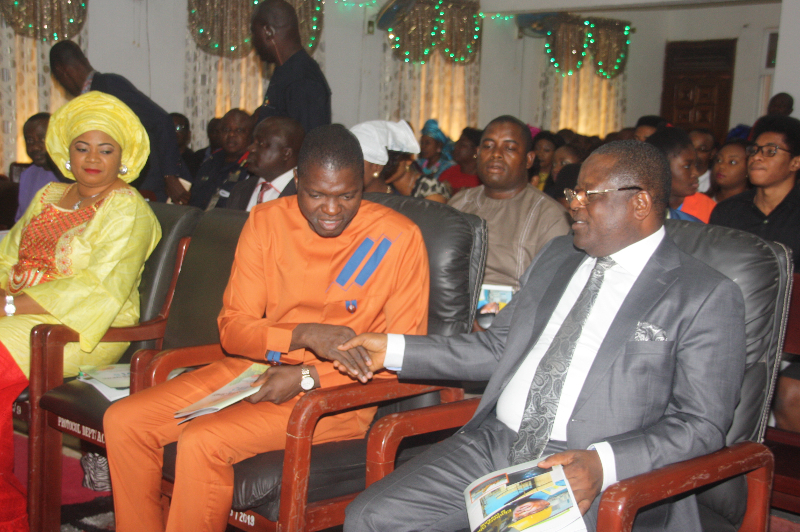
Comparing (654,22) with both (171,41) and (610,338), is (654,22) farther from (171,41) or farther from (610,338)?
(610,338)

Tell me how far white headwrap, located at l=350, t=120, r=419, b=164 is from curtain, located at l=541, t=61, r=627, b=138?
8310 mm

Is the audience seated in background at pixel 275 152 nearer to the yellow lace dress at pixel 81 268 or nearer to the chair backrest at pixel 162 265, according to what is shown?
the chair backrest at pixel 162 265

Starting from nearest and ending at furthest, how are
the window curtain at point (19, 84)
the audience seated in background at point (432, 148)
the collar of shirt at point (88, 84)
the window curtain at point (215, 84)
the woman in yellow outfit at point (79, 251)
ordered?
the woman in yellow outfit at point (79, 251) → the collar of shirt at point (88, 84) → the window curtain at point (19, 84) → the audience seated in background at point (432, 148) → the window curtain at point (215, 84)

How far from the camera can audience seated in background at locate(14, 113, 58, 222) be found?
4512 millimetres

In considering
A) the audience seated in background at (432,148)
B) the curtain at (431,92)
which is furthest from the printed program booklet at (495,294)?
the curtain at (431,92)

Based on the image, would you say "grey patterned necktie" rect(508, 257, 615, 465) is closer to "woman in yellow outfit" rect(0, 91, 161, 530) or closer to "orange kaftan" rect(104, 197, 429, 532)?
"orange kaftan" rect(104, 197, 429, 532)

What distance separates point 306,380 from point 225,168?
9.30 ft

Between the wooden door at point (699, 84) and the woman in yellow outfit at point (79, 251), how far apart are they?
1073 centimetres

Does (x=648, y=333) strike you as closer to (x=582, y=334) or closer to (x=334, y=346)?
(x=582, y=334)

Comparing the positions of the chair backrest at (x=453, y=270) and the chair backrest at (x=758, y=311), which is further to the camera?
the chair backrest at (x=453, y=270)

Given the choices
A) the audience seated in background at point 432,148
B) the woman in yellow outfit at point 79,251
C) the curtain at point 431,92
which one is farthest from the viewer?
the curtain at point 431,92

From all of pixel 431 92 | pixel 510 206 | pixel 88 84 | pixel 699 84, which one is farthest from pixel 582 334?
pixel 699 84

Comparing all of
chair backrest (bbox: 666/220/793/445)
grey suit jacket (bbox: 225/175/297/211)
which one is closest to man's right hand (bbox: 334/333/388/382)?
chair backrest (bbox: 666/220/793/445)

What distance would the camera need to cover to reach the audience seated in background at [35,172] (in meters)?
4.51
